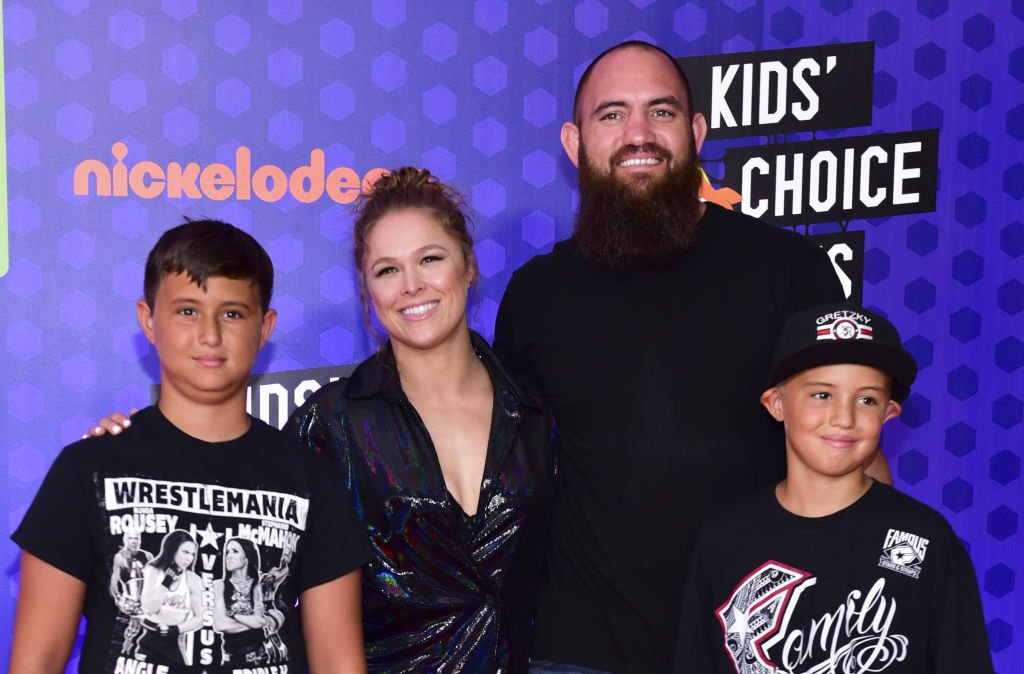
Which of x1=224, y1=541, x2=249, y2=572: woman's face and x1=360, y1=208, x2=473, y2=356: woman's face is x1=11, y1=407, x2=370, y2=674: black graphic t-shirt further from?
x1=360, y1=208, x2=473, y2=356: woman's face

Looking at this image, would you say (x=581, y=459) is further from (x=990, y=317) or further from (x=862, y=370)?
(x=990, y=317)

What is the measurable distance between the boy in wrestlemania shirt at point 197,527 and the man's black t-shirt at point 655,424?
0.47 metres

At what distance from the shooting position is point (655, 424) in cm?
193

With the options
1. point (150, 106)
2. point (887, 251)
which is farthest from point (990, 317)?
point (150, 106)

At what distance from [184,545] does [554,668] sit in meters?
0.80

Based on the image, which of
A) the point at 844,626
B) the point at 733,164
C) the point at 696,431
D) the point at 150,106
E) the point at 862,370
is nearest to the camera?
the point at 844,626

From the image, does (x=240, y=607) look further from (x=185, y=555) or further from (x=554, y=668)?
(x=554, y=668)

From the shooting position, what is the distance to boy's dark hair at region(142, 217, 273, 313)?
1750mm

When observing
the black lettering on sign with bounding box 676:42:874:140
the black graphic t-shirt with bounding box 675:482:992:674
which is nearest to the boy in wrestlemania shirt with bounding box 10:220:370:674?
the black graphic t-shirt with bounding box 675:482:992:674

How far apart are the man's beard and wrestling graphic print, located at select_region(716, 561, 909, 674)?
68 centimetres

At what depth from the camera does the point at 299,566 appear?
1720 mm

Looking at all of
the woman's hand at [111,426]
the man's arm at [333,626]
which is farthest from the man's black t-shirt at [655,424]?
the woman's hand at [111,426]

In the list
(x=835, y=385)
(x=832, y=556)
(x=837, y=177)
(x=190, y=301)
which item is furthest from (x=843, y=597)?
(x=837, y=177)

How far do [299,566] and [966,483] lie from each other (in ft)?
7.16
